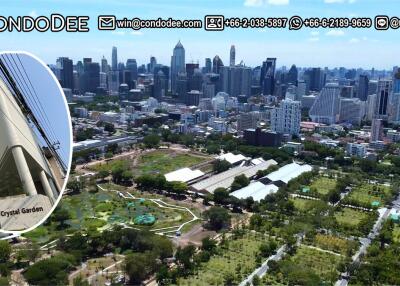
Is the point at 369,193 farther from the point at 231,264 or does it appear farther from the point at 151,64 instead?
the point at 151,64

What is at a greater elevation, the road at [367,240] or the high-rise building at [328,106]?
the high-rise building at [328,106]

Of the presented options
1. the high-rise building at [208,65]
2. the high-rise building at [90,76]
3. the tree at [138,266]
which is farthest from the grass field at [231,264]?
the high-rise building at [208,65]

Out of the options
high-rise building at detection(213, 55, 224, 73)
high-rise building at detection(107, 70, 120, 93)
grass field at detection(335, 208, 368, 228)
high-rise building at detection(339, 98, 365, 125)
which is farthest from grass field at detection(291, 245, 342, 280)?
high-rise building at detection(213, 55, 224, 73)

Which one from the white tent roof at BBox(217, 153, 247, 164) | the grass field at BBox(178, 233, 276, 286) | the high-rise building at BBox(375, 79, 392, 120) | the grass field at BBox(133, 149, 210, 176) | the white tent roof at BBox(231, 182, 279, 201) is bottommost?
the grass field at BBox(178, 233, 276, 286)

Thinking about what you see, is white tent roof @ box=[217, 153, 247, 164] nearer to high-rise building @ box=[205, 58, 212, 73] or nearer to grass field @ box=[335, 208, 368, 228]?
grass field @ box=[335, 208, 368, 228]

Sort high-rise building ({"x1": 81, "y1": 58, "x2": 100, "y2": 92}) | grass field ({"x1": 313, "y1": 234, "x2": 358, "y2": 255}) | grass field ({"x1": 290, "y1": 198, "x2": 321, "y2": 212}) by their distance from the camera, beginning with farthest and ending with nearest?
high-rise building ({"x1": 81, "y1": 58, "x2": 100, "y2": 92}), grass field ({"x1": 290, "y1": 198, "x2": 321, "y2": 212}), grass field ({"x1": 313, "y1": 234, "x2": 358, "y2": 255})

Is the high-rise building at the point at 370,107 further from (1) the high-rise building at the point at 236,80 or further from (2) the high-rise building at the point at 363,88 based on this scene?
(1) the high-rise building at the point at 236,80

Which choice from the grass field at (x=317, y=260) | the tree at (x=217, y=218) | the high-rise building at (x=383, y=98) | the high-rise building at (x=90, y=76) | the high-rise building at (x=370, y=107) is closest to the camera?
the grass field at (x=317, y=260)
